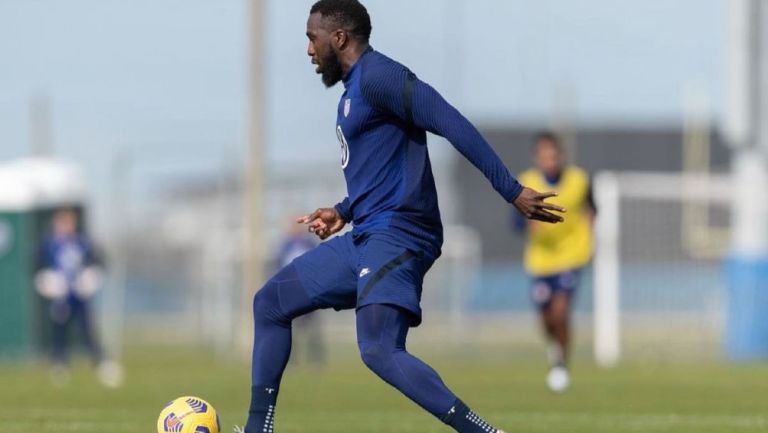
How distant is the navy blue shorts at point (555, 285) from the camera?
1708 cm

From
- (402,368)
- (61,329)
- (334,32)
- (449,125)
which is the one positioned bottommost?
(61,329)

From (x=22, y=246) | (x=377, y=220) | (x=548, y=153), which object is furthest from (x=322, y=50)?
(x=22, y=246)

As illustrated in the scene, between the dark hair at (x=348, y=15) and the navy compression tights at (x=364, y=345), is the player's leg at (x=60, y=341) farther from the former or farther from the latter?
the dark hair at (x=348, y=15)

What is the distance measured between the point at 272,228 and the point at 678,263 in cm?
952

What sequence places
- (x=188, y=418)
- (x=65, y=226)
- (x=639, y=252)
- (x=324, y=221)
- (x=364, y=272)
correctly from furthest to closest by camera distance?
1. (x=639, y=252)
2. (x=65, y=226)
3. (x=188, y=418)
4. (x=324, y=221)
5. (x=364, y=272)

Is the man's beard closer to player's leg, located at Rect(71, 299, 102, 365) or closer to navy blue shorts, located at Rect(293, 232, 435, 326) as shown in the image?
navy blue shorts, located at Rect(293, 232, 435, 326)

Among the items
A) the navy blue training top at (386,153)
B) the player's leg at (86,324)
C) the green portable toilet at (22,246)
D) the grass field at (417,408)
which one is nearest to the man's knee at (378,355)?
the navy blue training top at (386,153)

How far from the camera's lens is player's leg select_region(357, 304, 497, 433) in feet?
26.9

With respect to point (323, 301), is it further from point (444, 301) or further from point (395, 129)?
point (444, 301)

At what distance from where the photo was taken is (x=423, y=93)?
8.24 metres

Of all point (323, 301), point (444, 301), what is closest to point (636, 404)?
point (323, 301)

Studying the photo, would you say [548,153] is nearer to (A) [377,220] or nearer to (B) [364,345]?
(A) [377,220]

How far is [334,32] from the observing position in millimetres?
8656

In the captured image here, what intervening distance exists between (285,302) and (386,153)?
38.6 inches
